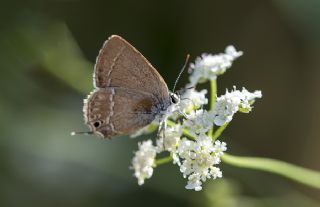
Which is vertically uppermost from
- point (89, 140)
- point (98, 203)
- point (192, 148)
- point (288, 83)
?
point (288, 83)

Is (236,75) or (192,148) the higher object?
(236,75)

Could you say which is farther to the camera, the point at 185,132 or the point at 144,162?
the point at 144,162

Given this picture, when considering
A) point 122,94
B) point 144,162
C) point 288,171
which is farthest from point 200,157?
point 288,171

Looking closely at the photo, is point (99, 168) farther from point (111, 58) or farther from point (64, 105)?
point (111, 58)

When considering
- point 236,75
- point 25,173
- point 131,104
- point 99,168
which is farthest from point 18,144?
point 236,75

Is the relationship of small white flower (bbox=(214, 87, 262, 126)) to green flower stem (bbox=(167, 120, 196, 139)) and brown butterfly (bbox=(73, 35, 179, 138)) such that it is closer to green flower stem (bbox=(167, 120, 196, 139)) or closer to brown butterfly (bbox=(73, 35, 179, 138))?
green flower stem (bbox=(167, 120, 196, 139))

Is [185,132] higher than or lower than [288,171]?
lower

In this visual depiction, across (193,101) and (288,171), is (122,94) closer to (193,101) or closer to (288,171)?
(193,101)

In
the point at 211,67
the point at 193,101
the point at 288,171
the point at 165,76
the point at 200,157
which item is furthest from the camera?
the point at 165,76
